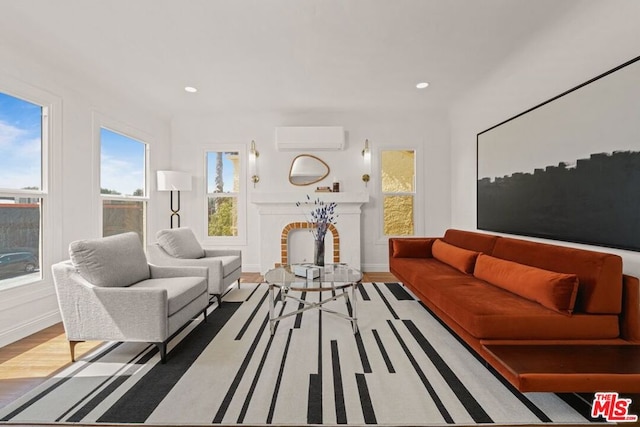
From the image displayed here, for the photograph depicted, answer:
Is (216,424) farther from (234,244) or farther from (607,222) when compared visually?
(234,244)

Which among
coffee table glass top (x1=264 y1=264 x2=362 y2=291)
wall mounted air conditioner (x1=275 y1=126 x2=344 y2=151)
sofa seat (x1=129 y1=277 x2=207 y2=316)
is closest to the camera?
sofa seat (x1=129 y1=277 x2=207 y2=316)

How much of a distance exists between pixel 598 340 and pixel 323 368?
5.57 ft

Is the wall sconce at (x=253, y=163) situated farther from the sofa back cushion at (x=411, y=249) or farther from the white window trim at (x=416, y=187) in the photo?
the sofa back cushion at (x=411, y=249)

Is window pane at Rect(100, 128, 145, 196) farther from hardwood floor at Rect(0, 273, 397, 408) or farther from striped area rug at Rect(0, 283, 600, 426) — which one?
striped area rug at Rect(0, 283, 600, 426)

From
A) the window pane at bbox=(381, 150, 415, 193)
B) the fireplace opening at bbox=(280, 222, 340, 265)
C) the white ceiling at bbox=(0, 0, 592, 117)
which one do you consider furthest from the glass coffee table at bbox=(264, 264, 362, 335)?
the window pane at bbox=(381, 150, 415, 193)

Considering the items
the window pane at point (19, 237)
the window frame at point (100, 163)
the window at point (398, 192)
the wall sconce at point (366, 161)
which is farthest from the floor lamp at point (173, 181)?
the window at point (398, 192)

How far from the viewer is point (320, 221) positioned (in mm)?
3168

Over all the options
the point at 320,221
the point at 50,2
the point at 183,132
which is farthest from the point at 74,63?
the point at 320,221

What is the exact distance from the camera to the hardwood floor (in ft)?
6.21

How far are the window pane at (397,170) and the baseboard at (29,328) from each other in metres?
4.50

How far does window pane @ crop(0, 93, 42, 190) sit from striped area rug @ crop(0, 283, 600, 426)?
1.79 metres

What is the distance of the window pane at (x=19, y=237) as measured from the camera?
2.66 m

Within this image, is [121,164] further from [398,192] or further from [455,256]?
[455,256]

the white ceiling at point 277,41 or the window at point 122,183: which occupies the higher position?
the white ceiling at point 277,41
